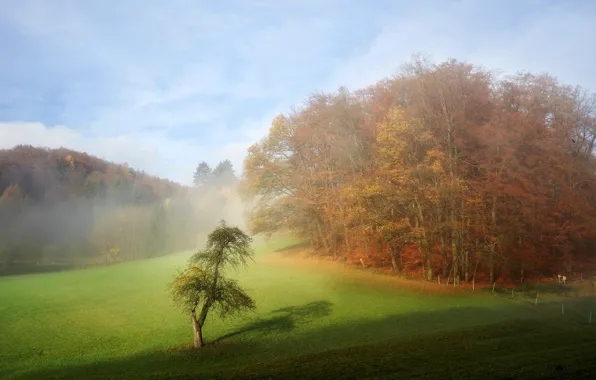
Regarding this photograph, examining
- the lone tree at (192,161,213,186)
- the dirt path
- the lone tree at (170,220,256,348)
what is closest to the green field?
the dirt path

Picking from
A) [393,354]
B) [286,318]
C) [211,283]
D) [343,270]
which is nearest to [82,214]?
[343,270]

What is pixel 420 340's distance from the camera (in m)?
23.4

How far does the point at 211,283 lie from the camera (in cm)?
2619

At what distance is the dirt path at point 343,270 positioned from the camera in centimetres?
4125

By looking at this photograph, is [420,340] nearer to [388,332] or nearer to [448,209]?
[388,332]

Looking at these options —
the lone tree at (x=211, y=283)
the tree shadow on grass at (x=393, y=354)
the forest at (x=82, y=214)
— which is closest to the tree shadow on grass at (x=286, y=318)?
the tree shadow on grass at (x=393, y=354)

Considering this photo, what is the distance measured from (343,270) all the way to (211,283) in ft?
87.6

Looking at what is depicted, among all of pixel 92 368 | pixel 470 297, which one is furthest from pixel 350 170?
pixel 92 368

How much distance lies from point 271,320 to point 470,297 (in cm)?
1942

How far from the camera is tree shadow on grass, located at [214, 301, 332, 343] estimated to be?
28.1m

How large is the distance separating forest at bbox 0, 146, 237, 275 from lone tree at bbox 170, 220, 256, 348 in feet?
200

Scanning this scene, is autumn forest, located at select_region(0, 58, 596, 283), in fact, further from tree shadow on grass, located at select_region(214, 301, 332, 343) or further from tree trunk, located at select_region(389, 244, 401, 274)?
tree shadow on grass, located at select_region(214, 301, 332, 343)

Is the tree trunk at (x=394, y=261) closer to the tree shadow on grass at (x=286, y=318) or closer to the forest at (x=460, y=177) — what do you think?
the forest at (x=460, y=177)

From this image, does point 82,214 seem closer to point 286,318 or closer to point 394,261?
point 394,261
